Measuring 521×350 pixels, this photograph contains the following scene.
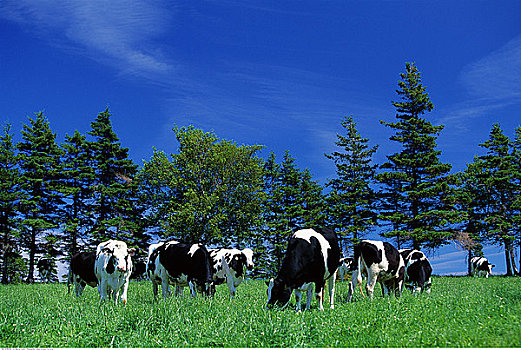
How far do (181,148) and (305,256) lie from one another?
117ft

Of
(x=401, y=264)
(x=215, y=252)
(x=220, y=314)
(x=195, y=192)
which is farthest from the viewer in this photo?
(x=195, y=192)

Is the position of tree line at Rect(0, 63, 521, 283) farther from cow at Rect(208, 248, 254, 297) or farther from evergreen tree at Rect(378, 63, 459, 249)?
cow at Rect(208, 248, 254, 297)

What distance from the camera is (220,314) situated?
8828mm

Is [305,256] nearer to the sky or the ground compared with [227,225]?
nearer to the ground

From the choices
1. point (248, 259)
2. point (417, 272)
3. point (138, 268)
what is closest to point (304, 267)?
point (248, 259)

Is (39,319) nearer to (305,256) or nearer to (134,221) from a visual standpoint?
(305,256)

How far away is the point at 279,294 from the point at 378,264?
4611 mm

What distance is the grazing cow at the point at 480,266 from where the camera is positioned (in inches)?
1763

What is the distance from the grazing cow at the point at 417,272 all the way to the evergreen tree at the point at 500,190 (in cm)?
2878

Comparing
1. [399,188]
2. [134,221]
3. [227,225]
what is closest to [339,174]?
[399,188]

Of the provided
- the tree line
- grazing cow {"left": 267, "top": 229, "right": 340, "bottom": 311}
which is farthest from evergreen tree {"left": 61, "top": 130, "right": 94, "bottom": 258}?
grazing cow {"left": 267, "top": 229, "right": 340, "bottom": 311}

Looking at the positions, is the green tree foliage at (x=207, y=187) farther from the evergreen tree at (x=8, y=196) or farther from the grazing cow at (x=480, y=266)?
the grazing cow at (x=480, y=266)

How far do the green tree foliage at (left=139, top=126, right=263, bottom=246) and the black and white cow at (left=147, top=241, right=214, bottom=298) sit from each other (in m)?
23.8

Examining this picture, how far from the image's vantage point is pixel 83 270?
16.8 metres
